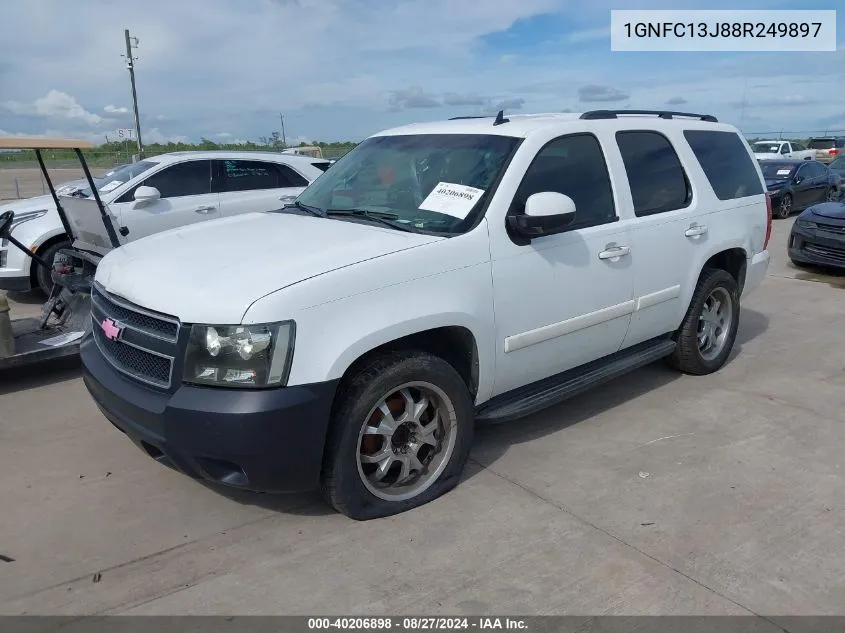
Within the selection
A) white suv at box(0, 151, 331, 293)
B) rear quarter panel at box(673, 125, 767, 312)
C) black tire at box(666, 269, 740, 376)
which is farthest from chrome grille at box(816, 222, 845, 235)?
white suv at box(0, 151, 331, 293)

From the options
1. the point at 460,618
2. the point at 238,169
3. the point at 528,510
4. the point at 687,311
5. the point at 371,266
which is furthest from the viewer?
the point at 238,169

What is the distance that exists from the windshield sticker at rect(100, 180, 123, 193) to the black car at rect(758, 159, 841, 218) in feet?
45.8

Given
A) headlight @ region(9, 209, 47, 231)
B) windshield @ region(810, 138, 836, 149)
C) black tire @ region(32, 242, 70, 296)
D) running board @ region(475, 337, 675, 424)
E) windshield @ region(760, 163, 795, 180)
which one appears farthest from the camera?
windshield @ region(810, 138, 836, 149)

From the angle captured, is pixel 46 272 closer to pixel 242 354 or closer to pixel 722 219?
pixel 242 354

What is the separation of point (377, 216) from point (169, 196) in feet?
16.1

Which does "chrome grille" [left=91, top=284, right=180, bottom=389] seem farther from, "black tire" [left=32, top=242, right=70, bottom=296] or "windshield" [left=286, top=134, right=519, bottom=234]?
"black tire" [left=32, top=242, right=70, bottom=296]

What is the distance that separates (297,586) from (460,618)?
692 millimetres

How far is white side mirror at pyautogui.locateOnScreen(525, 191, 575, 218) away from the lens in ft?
11.6

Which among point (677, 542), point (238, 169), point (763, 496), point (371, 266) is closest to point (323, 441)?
point (371, 266)

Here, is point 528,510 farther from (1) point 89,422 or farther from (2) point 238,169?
(2) point 238,169

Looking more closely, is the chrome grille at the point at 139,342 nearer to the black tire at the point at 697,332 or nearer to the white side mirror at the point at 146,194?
the black tire at the point at 697,332

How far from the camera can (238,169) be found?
27.4 ft

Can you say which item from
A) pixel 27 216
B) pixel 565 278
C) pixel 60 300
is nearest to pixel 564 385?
pixel 565 278

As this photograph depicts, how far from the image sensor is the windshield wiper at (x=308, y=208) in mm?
4133
